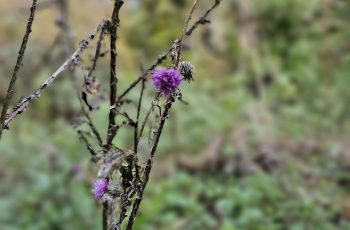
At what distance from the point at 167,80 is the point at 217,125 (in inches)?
136

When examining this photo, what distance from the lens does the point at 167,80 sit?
44.4 inches

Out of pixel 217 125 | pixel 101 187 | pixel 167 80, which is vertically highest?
pixel 217 125

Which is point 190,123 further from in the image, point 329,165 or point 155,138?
point 155,138

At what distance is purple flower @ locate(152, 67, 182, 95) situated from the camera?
1.12m

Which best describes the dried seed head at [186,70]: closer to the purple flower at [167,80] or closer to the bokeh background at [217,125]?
the purple flower at [167,80]

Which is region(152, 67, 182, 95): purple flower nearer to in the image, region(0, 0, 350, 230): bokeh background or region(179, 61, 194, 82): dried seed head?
region(179, 61, 194, 82): dried seed head

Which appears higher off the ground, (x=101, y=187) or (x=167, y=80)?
(x=167, y=80)

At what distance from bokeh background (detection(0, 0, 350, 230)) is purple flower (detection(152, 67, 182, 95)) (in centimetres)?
18

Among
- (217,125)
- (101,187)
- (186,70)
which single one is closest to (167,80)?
(186,70)

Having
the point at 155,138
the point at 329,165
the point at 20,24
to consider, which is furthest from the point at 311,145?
the point at 20,24

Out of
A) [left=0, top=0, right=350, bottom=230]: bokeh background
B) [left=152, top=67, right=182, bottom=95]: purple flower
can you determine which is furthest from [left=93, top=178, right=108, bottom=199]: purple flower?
[left=0, top=0, right=350, bottom=230]: bokeh background

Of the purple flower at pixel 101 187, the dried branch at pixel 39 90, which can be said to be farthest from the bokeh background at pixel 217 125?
the purple flower at pixel 101 187

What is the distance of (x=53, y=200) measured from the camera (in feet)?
10.7

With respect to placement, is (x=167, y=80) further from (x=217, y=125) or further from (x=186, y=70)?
(x=217, y=125)
